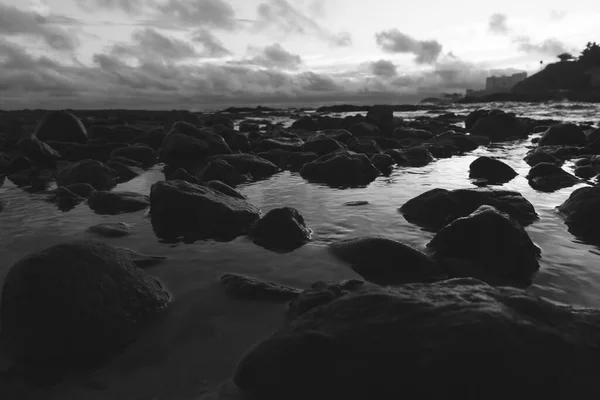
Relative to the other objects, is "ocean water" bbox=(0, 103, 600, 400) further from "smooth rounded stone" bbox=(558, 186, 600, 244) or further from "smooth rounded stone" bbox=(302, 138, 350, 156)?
"smooth rounded stone" bbox=(302, 138, 350, 156)

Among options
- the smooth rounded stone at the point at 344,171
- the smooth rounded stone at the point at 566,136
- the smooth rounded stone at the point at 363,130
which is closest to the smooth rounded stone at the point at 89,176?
the smooth rounded stone at the point at 344,171

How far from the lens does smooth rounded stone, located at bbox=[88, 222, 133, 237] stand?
16.5 feet

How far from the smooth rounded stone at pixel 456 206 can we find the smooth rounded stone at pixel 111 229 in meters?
3.89

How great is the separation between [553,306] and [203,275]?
285cm

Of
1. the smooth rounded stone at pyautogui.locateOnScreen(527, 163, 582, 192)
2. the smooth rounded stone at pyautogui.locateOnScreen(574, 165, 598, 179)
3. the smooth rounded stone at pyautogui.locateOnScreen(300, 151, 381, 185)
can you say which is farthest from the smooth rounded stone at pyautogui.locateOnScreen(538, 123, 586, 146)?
the smooth rounded stone at pyautogui.locateOnScreen(300, 151, 381, 185)

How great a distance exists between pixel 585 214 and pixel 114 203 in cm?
697

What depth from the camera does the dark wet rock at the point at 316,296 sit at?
296 cm

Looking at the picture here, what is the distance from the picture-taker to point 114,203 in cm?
633

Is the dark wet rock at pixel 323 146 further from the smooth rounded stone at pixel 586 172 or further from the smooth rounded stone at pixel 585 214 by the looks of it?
the smooth rounded stone at pixel 585 214

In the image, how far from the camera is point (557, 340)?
211 centimetres

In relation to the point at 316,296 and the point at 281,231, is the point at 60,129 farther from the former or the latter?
the point at 316,296

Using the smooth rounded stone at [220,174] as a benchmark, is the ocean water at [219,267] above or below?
below

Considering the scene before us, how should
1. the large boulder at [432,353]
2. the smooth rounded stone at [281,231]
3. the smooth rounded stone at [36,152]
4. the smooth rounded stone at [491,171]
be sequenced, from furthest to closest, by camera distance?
the smooth rounded stone at [36,152] < the smooth rounded stone at [491,171] < the smooth rounded stone at [281,231] < the large boulder at [432,353]

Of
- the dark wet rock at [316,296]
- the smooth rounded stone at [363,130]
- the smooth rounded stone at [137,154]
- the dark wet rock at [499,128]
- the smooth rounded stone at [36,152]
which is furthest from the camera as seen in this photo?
the dark wet rock at [499,128]
